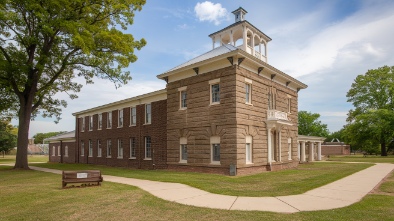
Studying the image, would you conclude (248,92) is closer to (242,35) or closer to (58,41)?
(242,35)

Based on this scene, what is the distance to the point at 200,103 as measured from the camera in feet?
69.7

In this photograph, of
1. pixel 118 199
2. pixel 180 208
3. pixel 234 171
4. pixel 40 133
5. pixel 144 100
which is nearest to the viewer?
pixel 180 208

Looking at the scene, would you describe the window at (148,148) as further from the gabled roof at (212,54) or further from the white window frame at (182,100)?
the gabled roof at (212,54)

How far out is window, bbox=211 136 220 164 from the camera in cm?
1984

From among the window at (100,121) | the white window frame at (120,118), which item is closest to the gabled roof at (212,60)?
the white window frame at (120,118)

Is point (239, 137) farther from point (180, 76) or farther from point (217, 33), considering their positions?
point (217, 33)

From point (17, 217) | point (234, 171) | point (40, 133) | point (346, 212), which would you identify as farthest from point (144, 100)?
point (40, 133)

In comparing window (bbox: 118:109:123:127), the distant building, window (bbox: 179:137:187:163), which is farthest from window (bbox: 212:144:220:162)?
the distant building

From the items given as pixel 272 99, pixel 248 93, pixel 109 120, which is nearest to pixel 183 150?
pixel 248 93

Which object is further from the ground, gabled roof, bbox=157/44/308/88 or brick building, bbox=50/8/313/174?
gabled roof, bbox=157/44/308/88

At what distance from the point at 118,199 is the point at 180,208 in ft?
8.30

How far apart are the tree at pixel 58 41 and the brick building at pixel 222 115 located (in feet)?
15.6

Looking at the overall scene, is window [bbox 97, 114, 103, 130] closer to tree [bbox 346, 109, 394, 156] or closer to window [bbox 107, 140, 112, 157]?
window [bbox 107, 140, 112, 157]

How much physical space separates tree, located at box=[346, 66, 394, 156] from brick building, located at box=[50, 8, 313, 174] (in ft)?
97.0
